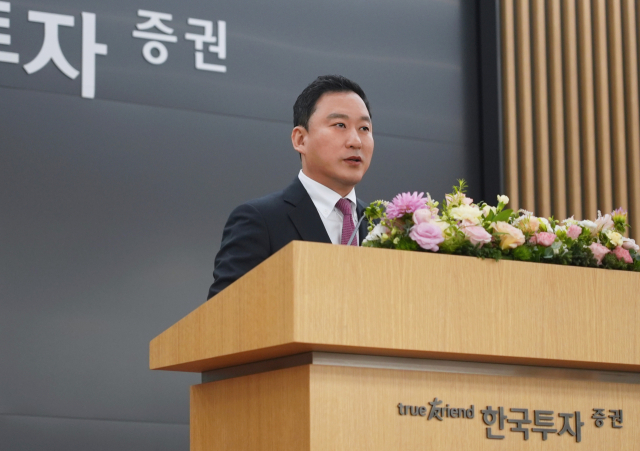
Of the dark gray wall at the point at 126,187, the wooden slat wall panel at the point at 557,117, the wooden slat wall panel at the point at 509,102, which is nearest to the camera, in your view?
the dark gray wall at the point at 126,187

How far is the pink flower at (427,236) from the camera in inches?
58.7

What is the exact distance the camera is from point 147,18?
12.6 feet

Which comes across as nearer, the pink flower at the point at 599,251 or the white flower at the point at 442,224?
the white flower at the point at 442,224

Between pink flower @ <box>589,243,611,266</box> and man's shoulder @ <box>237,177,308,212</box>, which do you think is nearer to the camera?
pink flower @ <box>589,243,611,266</box>

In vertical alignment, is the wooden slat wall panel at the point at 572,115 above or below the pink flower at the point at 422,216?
above

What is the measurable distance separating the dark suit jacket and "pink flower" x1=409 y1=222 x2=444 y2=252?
1.88 feet

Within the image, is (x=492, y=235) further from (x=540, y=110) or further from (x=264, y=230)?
A: (x=540, y=110)

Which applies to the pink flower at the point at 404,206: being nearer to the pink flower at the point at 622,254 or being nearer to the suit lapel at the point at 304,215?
the pink flower at the point at 622,254

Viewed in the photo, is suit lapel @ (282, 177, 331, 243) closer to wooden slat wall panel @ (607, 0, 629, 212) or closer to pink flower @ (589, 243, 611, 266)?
pink flower @ (589, 243, 611, 266)

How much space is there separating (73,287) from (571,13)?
3.09 metres

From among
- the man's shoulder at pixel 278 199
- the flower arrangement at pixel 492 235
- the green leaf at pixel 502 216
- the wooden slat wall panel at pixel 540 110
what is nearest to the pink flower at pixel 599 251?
the flower arrangement at pixel 492 235

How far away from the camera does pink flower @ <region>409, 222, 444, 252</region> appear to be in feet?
4.89

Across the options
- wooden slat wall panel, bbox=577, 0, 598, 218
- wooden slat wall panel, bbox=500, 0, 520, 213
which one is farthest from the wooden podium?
wooden slat wall panel, bbox=577, 0, 598, 218

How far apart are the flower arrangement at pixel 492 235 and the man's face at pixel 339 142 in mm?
523
